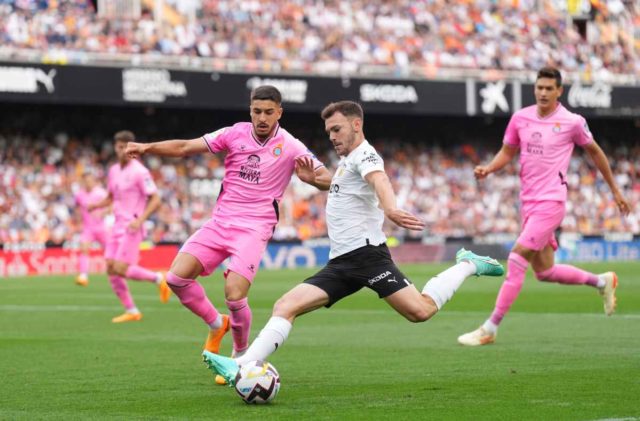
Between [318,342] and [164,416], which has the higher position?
[164,416]

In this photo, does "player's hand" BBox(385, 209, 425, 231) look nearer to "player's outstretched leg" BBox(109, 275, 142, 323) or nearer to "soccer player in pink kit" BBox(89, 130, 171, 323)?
"soccer player in pink kit" BBox(89, 130, 171, 323)

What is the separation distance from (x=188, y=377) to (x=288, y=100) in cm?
2836

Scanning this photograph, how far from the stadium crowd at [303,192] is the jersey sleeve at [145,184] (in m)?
16.9

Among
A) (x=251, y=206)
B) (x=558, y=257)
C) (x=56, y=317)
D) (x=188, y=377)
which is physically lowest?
(x=558, y=257)

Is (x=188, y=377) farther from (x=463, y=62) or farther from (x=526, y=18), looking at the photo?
(x=526, y=18)

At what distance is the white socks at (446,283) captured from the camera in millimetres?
9000

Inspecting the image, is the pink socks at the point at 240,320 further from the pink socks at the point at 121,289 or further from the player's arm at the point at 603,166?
the pink socks at the point at 121,289

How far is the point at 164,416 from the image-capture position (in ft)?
24.6

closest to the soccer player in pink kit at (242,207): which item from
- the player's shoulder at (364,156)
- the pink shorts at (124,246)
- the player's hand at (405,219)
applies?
the player's shoulder at (364,156)

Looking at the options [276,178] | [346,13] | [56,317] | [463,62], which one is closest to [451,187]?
[463,62]

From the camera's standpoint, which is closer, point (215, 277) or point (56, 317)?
point (56, 317)

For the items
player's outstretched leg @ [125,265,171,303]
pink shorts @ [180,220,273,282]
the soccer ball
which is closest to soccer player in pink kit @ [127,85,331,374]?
pink shorts @ [180,220,273,282]

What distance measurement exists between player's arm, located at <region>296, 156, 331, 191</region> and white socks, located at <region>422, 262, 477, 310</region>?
1103mm

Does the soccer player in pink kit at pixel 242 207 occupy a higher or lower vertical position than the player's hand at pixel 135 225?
higher
